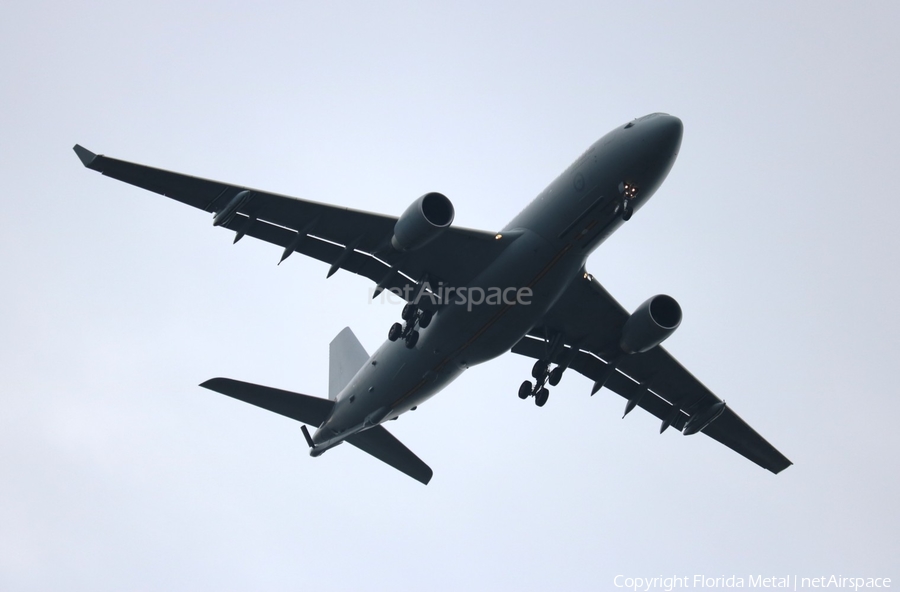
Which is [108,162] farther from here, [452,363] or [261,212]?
[452,363]

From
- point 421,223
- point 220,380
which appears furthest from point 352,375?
point 421,223

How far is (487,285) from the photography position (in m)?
25.5

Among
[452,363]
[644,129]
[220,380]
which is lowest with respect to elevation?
[220,380]

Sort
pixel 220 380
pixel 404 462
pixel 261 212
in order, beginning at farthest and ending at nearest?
pixel 404 462 → pixel 220 380 → pixel 261 212

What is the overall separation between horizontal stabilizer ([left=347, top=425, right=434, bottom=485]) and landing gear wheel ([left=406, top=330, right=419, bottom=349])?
6.84 meters

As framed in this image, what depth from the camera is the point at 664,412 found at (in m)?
33.8

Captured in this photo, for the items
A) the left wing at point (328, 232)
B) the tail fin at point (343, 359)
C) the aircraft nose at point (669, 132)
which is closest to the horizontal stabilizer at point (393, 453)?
the tail fin at point (343, 359)

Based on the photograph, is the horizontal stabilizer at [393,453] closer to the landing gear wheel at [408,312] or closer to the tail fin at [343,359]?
the tail fin at [343,359]

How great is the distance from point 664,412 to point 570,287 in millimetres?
8234

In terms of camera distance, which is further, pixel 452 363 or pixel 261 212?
pixel 452 363

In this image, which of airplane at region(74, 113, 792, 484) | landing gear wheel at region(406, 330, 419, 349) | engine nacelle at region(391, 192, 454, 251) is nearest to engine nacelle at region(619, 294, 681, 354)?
airplane at region(74, 113, 792, 484)

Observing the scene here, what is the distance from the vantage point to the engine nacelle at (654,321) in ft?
90.8

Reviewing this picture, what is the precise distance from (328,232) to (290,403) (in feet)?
27.5

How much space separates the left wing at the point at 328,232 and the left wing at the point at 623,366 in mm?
4402
